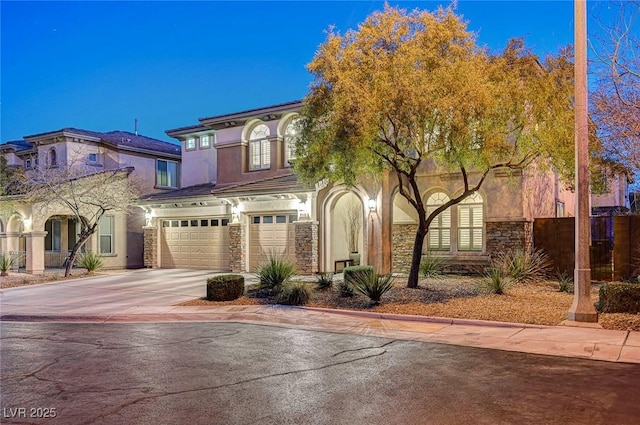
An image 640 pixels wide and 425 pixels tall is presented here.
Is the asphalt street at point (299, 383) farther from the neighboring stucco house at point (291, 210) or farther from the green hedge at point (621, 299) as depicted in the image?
the neighboring stucco house at point (291, 210)

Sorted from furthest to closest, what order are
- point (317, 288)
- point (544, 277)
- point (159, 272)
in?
1. point (159, 272)
2. point (544, 277)
3. point (317, 288)

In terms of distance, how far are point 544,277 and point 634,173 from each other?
4741 mm

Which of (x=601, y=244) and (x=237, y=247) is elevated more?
(x=601, y=244)

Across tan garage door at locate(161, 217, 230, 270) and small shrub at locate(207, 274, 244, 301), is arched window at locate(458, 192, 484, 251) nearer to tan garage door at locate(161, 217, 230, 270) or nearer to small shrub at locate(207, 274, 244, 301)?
small shrub at locate(207, 274, 244, 301)

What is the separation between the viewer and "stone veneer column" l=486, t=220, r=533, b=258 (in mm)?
18672

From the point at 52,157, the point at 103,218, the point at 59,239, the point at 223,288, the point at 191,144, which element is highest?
the point at 191,144

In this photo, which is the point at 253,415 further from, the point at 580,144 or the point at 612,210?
the point at 612,210

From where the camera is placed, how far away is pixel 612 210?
3484 cm

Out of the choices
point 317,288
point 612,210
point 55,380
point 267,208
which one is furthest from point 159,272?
point 612,210

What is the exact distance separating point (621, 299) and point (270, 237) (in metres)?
15.1

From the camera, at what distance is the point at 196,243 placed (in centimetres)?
2683

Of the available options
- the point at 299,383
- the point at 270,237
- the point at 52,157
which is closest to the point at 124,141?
the point at 52,157

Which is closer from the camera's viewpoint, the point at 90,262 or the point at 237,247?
the point at 237,247

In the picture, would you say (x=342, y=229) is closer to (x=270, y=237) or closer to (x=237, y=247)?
(x=270, y=237)
